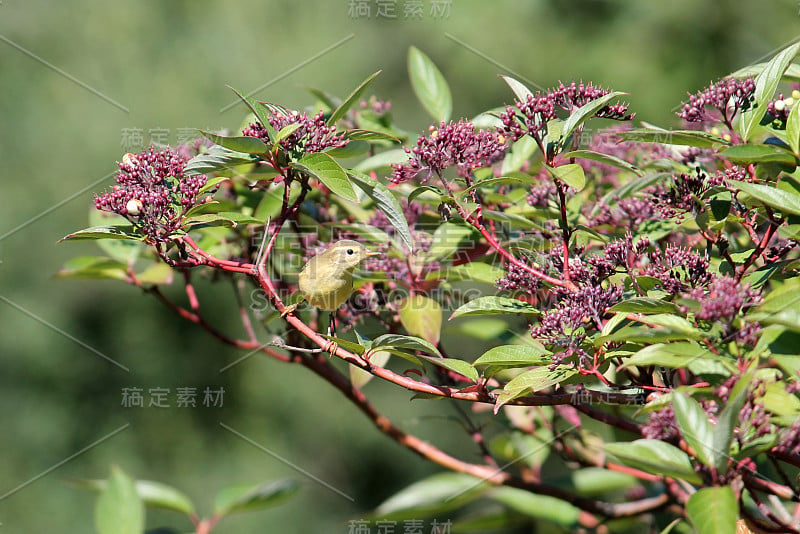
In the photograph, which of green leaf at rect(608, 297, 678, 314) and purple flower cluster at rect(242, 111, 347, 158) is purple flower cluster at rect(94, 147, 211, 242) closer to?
purple flower cluster at rect(242, 111, 347, 158)

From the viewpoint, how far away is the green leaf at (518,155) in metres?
2.83

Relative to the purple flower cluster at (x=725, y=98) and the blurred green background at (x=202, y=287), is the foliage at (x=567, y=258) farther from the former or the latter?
the blurred green background at (x=202, y=287)

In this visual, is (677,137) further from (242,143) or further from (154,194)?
(154,194)

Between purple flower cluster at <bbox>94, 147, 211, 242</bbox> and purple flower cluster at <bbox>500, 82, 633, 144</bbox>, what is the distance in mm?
872

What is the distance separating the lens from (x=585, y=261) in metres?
2.02

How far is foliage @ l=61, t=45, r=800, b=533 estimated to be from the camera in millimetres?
1550

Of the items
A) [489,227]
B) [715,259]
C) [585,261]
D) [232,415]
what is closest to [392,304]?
[489,227]

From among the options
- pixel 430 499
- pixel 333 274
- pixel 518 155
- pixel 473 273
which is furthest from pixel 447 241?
pixel 430 499

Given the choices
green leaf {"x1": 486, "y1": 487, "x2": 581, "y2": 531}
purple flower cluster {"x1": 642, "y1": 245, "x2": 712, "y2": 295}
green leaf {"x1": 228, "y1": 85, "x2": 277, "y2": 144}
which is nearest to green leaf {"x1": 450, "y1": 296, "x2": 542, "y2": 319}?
purple flower cluster {"x1": 642, "y1": 245, "x2": 712, "y2": 295}

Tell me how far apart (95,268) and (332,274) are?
44.8 inches

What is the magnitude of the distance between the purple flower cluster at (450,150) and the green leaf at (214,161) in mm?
446

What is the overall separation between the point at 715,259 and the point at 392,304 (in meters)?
1.07

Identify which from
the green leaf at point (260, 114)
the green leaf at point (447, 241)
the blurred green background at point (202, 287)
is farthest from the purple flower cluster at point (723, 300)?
the blurred green background at point (202, 287)

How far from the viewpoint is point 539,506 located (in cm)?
325
